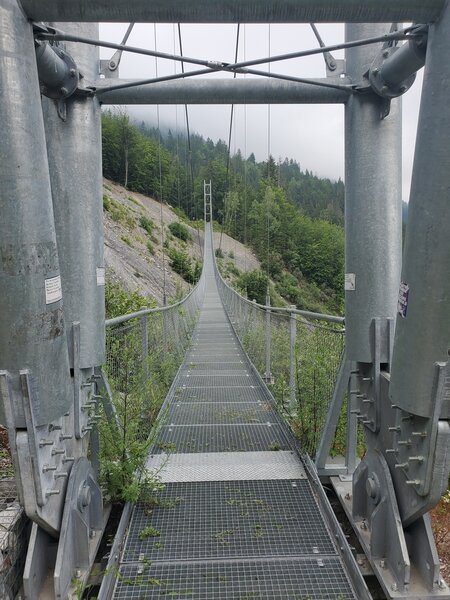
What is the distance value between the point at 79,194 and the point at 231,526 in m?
1.93

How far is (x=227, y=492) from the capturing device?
281 centimetres

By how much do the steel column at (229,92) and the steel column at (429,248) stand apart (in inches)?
35.1

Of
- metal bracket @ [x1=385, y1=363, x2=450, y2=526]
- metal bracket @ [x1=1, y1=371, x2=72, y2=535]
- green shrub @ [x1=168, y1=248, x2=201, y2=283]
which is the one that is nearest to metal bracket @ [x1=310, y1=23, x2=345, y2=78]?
metal bracket @ [x1=385, y1=363, x2=450, y2=526]

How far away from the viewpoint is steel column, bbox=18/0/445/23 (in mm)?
1703

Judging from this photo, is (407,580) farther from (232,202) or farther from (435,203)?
(232,202)

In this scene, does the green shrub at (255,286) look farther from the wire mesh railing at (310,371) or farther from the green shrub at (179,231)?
the wire mesh railing at (310,371)

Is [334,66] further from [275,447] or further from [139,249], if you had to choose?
[139,249]

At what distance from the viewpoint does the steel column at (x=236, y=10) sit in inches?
67.1

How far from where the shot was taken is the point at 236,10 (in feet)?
5.74

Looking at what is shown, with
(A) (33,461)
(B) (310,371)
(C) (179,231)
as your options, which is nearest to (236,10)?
(A) (33,461)

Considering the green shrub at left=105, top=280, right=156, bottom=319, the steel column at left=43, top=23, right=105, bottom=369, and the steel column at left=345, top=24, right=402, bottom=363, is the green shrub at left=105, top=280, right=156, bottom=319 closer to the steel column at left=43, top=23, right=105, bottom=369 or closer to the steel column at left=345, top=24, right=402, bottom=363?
the steel column at left=43, top=23, right=105, bottom=369

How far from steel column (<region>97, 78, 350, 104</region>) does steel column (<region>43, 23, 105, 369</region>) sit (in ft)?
0.57

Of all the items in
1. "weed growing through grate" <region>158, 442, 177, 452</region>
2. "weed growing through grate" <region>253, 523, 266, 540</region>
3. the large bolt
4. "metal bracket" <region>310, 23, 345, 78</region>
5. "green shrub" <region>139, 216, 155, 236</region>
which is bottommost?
"weed growing through grate" <region>253, 523, 266, 540</region>

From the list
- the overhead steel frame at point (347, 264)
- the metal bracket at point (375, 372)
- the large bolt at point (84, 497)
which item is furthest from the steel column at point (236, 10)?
the large bolt at point (84, 497)
